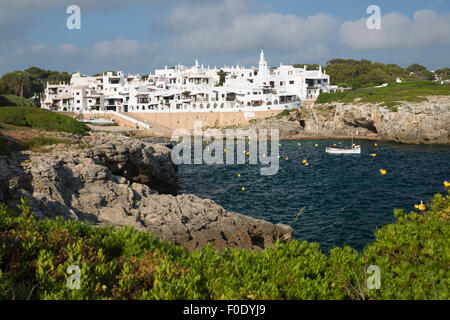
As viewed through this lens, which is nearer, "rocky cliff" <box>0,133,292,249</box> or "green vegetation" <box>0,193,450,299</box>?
"green vegetation" <box>0,193,450,299</box>

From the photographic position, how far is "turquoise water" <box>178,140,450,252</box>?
23.5 metres

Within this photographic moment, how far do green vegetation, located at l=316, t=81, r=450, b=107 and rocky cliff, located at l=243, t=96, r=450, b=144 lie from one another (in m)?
1.96

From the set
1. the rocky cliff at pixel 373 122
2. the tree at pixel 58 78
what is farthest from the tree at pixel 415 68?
the tree at pixel 58 78

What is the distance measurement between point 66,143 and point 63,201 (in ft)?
28.9

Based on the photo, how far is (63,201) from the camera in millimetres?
18000

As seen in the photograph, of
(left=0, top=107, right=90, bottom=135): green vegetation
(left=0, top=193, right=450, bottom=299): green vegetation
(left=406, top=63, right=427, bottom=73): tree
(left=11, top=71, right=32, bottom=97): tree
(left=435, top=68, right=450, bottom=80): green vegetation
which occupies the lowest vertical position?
(left=0, top=193, right=450, bottom=299): green vegetation

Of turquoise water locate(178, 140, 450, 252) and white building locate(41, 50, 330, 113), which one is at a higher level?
white building locate(41, 50, 330, 113)

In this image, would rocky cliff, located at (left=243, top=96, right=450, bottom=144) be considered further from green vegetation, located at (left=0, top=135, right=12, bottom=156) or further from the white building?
green vegetation, located at (left=0, top=135, right=12, bottom=156)

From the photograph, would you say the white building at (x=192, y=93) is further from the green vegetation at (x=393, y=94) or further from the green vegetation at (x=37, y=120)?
the green vegetation at (x=37, y=120)

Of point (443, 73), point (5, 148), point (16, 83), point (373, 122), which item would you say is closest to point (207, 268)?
point (5, 148)

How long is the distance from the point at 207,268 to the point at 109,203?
13.6 m

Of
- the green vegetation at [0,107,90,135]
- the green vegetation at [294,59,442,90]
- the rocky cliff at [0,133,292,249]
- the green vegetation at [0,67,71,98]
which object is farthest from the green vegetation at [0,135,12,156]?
the green vegetation at [294,59,442,90]

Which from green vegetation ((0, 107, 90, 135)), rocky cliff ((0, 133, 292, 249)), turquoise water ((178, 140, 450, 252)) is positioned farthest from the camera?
green vegetation ((0, 107, 90, 135))
